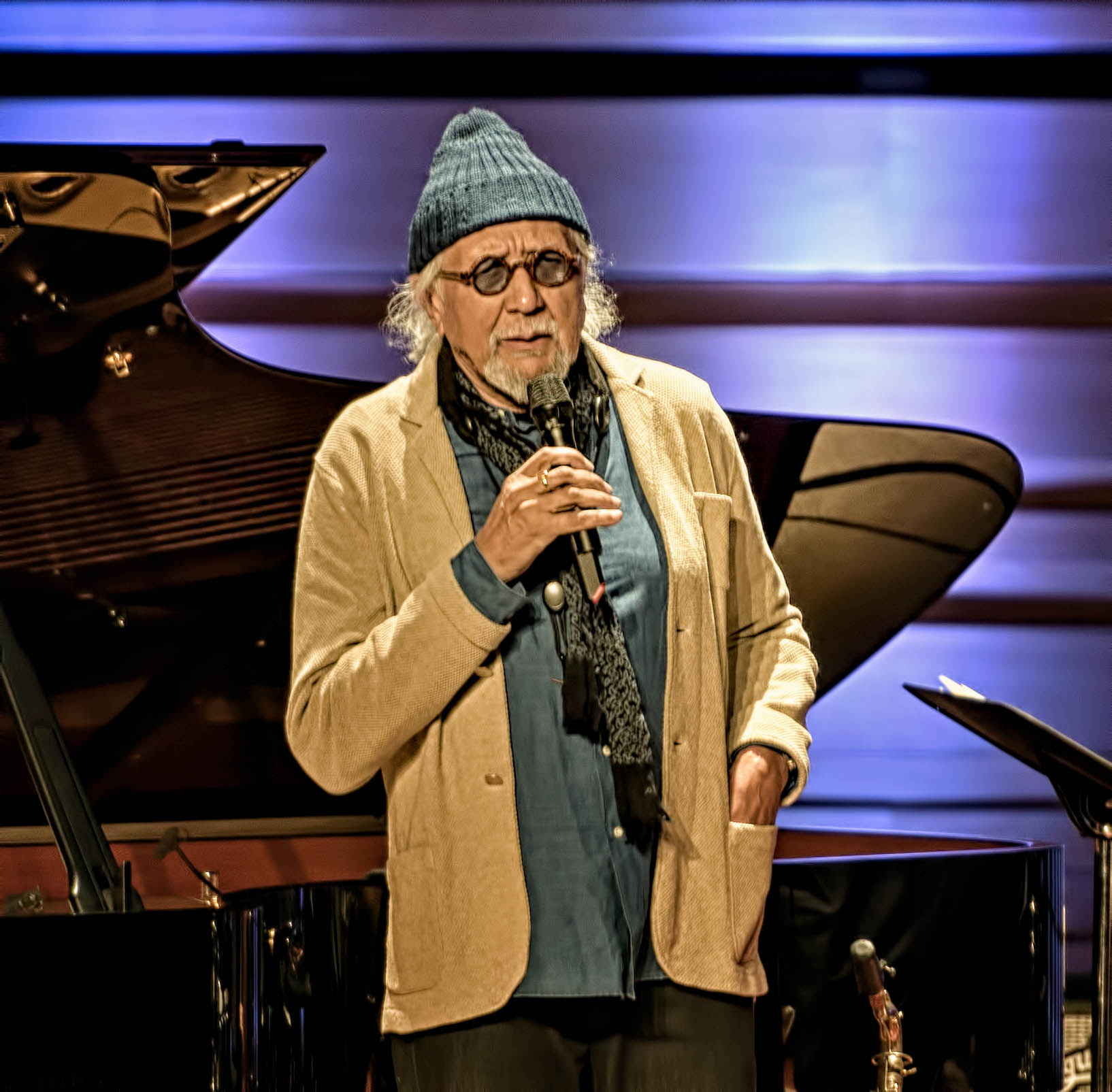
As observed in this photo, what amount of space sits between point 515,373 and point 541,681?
1.05 feet

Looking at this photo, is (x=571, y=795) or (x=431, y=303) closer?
(x=571, y=795)

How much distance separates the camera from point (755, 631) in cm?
162

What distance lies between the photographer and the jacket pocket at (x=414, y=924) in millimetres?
1457

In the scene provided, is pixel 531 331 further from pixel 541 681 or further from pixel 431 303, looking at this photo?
pixel 541 681

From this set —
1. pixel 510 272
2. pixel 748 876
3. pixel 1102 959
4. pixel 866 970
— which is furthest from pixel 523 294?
pixel 1102 959

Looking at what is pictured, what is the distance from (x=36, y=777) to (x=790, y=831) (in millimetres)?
1558

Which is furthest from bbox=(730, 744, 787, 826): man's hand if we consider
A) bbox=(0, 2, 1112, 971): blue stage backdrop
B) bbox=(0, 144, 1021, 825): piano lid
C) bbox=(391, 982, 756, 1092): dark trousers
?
bbox=(0, 2, 1112, 971): blue stage backdrop

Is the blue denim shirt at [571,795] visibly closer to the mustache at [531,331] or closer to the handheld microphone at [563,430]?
the handheld microphone at [563,430]

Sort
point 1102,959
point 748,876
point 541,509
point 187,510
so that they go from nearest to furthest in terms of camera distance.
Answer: point 541,509 < point 748,876 < point 1102,959 < point 187,510

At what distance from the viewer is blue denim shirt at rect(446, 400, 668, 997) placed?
1.42 metres

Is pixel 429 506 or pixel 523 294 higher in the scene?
pixel 523 294

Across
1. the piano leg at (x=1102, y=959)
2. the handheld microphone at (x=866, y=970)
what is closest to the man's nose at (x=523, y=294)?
the handheld microphone at (x=866, y=970)

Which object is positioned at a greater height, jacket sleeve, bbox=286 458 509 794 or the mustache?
the mustache

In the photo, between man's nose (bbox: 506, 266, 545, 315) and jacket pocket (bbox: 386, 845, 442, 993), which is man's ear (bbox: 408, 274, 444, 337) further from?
jacket pocket (bbox: 386, 845, 442, 993)
